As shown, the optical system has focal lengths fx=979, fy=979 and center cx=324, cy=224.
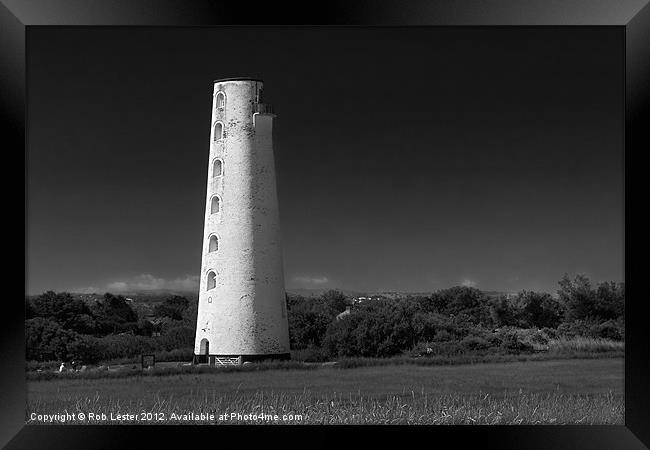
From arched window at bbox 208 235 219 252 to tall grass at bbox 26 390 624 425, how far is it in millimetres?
4523

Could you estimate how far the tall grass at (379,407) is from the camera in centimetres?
1341

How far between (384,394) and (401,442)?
17.4 ft

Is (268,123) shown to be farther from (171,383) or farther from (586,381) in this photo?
(586,381)

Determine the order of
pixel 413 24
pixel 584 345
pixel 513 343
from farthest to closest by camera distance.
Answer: pixel 513 343
pixel 584 345
pixel 413 24

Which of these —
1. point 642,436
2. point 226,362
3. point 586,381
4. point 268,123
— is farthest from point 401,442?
point 268,123

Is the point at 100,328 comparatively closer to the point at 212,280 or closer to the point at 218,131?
the point at 212,280

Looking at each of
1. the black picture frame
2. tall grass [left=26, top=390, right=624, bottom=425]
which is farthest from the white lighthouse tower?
the black picture frame

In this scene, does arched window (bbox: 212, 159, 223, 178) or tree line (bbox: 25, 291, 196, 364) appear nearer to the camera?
tree line (bbox: 25, 291, 196, 364)

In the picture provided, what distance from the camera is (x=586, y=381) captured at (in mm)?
17797

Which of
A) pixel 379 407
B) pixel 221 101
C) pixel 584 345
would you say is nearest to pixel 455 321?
pixel 584 345

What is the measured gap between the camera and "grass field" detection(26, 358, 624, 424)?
13805 mm

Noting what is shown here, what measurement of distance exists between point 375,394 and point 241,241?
565 centimetres

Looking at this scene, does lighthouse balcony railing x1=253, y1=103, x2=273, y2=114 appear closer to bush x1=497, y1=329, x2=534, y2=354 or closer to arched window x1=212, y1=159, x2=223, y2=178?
arched window x1=212, y1=159, x2=223, y2=178

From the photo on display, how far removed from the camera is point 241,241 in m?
20.5
